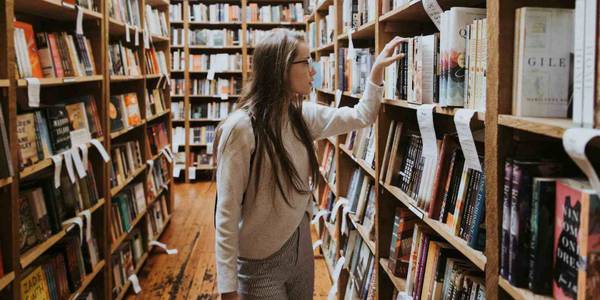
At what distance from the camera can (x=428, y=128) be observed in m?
1.45

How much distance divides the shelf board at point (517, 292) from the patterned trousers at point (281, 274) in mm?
807

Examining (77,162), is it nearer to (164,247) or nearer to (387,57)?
(387,57)

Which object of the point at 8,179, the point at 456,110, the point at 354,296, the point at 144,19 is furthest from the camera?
the point at 144,19

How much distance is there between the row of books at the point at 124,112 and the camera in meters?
3.04

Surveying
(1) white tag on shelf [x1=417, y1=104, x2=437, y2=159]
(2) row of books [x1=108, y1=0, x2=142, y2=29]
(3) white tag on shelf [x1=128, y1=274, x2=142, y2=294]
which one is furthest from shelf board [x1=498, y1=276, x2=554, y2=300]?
(3) white tag on shelf [x1=128, y1=274, x2=142, y2=294]

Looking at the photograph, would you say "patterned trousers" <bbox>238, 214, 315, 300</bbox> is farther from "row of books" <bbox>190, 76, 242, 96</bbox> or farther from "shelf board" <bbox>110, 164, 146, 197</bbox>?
"row of books" <bbox>190, 76, 242, 96</bbox>

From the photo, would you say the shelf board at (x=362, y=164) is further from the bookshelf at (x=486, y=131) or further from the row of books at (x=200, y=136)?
the row of books at (x=200, y=136)

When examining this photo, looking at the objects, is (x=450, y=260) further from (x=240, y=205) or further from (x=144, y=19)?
(x=144, y=19)

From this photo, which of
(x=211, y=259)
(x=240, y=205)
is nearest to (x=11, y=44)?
(x=240, y=205)

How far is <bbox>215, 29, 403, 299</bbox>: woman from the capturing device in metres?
1.61

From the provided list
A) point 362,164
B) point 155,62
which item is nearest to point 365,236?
point 362,164

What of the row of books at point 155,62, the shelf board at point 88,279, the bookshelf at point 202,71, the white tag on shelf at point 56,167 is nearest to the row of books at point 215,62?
the bookshelf at point 202,71

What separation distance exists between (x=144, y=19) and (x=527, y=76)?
3331 millimetres

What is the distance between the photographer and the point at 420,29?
1972 millimetres
